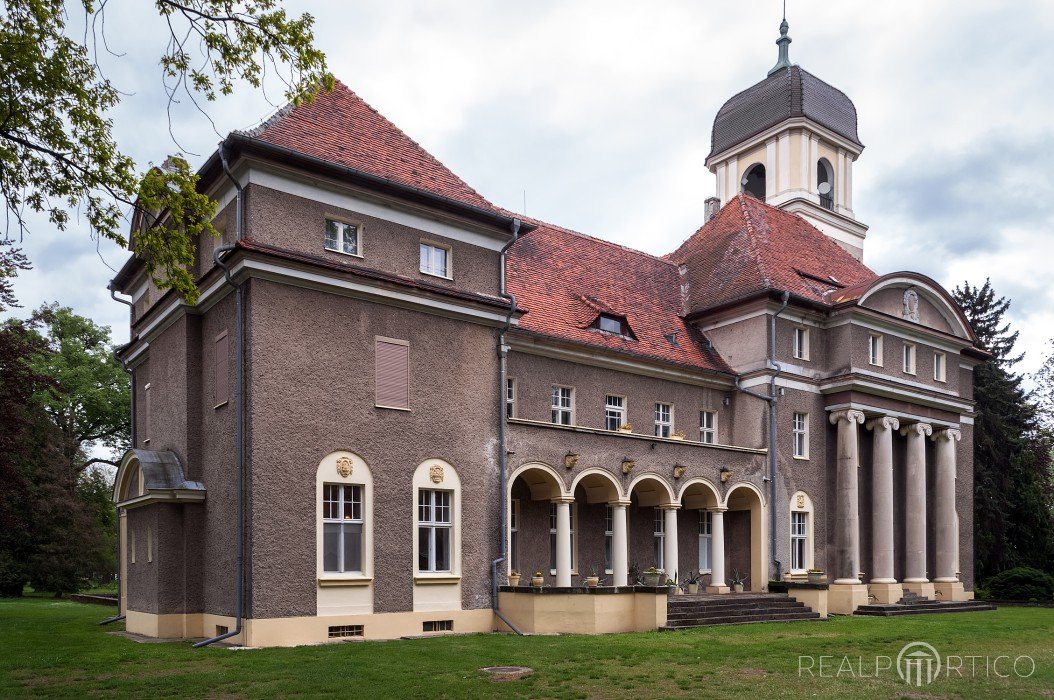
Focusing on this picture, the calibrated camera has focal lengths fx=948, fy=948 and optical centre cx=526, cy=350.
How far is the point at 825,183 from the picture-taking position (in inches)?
Result: 1699

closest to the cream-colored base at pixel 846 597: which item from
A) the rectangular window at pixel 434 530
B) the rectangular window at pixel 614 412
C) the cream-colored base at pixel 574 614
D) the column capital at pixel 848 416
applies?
the column capital at pixel 848 416

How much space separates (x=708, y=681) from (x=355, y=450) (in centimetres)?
884

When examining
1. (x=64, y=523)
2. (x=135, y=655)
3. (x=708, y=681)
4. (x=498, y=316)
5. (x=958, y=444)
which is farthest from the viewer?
(x=64, y=523)

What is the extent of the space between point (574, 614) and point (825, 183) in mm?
29341

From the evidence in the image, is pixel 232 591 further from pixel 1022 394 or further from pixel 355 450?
pixel 1022 394

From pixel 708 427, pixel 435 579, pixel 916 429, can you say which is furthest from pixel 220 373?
pixel 916 429

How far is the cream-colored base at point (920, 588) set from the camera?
30.9 m

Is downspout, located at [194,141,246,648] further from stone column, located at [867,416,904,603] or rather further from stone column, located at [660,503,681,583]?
stone column, located at [867,416,904,603]

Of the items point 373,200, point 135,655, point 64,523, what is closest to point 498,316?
point 373,200

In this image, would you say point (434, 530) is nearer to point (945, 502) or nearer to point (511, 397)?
point (511, 397)

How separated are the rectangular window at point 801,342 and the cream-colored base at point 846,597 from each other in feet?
23.3

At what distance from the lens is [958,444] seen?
114 feet

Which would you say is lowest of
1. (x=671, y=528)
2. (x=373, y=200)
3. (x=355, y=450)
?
(x=671, y=528)

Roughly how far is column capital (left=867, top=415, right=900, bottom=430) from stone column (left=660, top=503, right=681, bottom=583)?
860 centimetres
